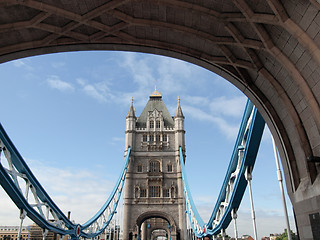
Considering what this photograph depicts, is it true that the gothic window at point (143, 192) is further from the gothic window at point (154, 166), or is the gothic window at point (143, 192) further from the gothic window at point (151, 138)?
the gothic window at point (151, 138)

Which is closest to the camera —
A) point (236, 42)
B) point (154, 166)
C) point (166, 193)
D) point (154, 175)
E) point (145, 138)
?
point (236, 42)

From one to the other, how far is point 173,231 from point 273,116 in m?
39.9

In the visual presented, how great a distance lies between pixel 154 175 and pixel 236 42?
42.5 metres

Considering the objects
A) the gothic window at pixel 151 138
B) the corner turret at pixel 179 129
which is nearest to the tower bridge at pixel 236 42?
the corner turret at pixel 179 129

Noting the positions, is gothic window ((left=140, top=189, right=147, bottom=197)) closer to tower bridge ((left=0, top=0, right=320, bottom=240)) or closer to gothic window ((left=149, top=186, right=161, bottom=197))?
gothic window ((left=149, top=186, right=161, bottom=197))

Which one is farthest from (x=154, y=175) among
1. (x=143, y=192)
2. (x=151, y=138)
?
(x=151, y=138)

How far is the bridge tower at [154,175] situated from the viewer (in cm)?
4669

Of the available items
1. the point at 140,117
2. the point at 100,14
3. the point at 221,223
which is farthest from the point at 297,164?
the point at 140,117

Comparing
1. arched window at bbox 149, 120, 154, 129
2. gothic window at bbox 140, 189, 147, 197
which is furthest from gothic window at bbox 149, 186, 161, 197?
arched window at bbox 149, 120, 154, 129

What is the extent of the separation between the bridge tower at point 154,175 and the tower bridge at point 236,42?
1570 inches

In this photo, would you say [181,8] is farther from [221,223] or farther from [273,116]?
[221,223]

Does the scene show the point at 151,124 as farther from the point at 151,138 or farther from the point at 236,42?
the point at 236,42

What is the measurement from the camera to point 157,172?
1948 inches

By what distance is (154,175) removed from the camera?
49375 millimetres
